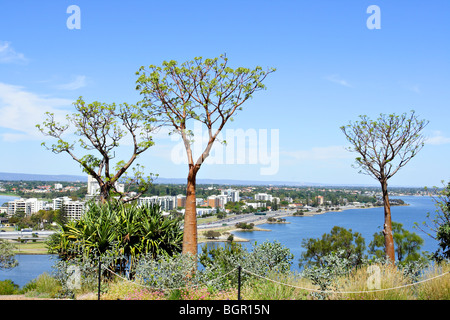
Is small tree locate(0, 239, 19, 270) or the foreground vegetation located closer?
the foreground vegetation

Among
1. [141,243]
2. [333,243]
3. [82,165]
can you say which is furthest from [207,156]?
[333,243]

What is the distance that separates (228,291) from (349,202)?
13806cm

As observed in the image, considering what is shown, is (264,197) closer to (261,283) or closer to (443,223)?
(443,223)

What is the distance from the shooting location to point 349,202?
137 metres

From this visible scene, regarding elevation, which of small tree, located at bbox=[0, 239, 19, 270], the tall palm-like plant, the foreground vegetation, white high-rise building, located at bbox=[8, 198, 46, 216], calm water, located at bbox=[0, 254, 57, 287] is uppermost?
the tall palm-like plant

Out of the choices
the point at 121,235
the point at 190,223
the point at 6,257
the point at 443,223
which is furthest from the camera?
A: the point at 6,257

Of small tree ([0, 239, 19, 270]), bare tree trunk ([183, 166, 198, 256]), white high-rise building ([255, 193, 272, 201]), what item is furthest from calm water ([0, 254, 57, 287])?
white high-rise building ([255, 193, 272, 201])

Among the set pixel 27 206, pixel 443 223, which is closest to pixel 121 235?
pixel 443 223

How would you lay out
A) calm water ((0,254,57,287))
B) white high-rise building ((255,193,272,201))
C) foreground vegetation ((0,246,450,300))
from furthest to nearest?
1. white high-rise building ((255,193,272,201))
2. calm water ((0,254,57,287))
3. foreground vegetation ((0,246,450,300))

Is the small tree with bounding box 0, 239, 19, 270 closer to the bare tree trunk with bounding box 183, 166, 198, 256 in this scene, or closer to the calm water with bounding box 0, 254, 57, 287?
the calm water with bounding box 0, 254, 57, 287

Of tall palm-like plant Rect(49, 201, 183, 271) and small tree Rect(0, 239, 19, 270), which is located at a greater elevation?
tall palm-like plant Rect(49, 201, 183, 271)

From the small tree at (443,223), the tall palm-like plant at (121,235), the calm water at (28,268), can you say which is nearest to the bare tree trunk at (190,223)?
the tall palm-like plant at (121,235)

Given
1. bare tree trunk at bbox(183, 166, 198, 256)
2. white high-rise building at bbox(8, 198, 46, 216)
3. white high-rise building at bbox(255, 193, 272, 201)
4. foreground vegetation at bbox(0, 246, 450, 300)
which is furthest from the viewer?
white high-rise building at bbox(255, 193, 272, 201)
